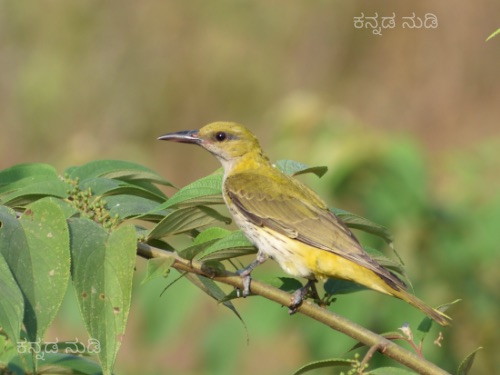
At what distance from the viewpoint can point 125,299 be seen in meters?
2.12

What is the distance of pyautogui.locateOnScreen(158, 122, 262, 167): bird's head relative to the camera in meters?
4.35

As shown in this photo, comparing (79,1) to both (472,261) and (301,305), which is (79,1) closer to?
(472,261)

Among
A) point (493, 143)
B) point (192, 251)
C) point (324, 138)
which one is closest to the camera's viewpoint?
point (192, 251)

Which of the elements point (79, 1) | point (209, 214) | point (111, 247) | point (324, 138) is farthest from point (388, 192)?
point (79, 1)

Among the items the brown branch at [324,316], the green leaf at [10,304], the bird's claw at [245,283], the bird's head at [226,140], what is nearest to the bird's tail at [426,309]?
the brown branch at [324,316]

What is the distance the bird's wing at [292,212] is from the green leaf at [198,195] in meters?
0.68

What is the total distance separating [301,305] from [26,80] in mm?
11501

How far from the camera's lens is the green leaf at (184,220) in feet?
8.05

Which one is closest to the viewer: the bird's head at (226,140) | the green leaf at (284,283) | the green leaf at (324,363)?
the green leaf at (324,363)

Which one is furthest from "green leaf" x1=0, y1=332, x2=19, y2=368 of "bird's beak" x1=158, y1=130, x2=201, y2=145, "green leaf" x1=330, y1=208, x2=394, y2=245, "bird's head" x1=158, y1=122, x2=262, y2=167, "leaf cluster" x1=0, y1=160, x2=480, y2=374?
"bird's head" x1=158, y1=122, x2=262, y2=167

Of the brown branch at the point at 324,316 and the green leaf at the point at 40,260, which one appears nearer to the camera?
the green leaf at the point at 40,260

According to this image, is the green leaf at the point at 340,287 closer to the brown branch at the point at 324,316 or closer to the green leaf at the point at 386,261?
the green leaf at the point at 386,261

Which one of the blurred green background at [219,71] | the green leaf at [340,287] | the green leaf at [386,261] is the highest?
the blurred green background at [219,71]

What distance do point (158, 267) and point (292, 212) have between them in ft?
4.66
